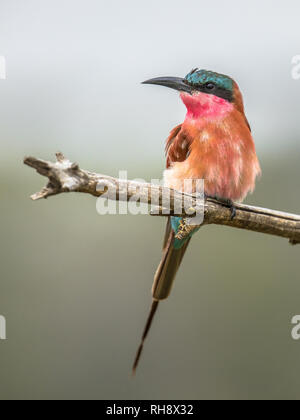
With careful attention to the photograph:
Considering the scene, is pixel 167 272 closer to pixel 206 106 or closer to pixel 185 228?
pixel 185 228

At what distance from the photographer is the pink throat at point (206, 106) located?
2.58m

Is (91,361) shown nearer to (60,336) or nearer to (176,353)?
(60,336)

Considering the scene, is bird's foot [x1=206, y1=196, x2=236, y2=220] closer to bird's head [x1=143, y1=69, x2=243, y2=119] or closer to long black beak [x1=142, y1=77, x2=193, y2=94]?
bird's head [x1=143, y1=69, x2=243, y2=119]

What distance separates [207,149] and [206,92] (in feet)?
1.13

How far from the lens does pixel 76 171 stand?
1.76 metres

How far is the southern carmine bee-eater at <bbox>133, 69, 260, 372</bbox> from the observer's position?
246 centimetres

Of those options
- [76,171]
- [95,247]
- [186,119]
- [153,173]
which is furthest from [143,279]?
[76,171]

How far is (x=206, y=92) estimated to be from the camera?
2.64 meters

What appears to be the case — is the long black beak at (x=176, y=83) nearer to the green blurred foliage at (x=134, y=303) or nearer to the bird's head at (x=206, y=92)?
the bird's head at (x=206, y=92)

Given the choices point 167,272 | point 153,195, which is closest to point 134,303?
point 167,272

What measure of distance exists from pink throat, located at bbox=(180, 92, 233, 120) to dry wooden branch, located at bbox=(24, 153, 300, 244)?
1.49 feet

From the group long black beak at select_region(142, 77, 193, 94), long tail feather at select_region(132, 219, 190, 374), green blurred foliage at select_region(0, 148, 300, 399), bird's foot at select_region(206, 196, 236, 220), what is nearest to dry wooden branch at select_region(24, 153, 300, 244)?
bird's foot at select_region(206, 196, 236, 220)

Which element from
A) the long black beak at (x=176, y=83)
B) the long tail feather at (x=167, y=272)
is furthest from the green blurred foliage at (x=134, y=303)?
the long black beak at (x=176, y=83)

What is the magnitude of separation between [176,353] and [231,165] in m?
2.03
